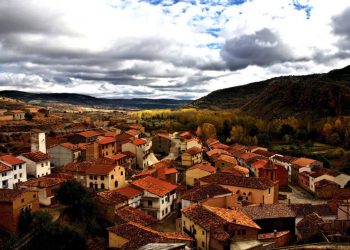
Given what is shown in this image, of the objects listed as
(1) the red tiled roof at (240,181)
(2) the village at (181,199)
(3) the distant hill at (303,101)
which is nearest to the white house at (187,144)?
(2) the village at (181,199)

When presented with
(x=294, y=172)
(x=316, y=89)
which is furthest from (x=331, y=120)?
(x=294, y=172)

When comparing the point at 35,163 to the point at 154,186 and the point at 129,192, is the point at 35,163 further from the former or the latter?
the point at 154,186

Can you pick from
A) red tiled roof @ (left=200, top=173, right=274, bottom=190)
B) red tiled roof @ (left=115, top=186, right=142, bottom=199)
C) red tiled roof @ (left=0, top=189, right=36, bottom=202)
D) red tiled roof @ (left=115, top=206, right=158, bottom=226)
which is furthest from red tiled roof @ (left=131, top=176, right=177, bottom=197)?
red tiled roof @ (left=0, top=189, right=36, bottom=202)

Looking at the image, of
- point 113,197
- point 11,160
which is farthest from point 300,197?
point 11,160

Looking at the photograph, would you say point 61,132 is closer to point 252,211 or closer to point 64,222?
point 64,222

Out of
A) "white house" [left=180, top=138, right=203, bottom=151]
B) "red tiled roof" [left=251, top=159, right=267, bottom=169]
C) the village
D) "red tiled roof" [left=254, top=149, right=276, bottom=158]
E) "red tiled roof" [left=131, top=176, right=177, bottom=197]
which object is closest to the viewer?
the village

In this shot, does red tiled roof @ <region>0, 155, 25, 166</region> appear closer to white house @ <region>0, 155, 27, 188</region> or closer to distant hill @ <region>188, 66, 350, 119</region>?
white house @ <region>0, 155, 27, 188</region>
